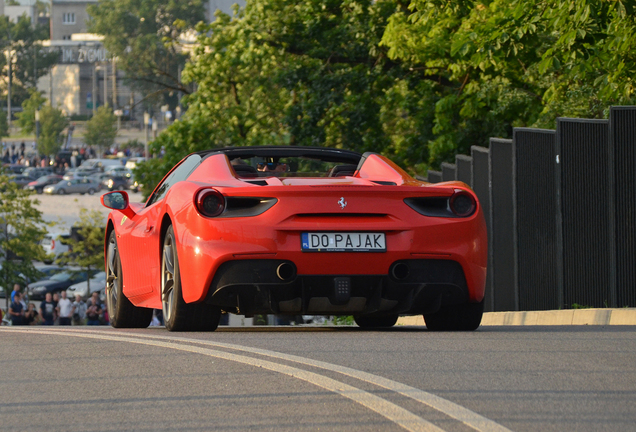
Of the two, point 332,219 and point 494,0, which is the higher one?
point 494,0

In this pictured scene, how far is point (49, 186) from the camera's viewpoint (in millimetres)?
99375

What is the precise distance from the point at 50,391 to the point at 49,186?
9641 centimetres

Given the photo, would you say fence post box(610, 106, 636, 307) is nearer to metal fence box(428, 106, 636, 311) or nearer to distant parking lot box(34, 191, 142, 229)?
metal fence box(428, 106, 636, 311)

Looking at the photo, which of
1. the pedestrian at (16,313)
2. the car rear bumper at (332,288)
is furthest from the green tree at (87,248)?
the car rear bumper at (332,288)

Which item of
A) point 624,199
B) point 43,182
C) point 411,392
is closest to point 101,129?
point 43,182

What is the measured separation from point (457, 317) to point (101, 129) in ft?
430

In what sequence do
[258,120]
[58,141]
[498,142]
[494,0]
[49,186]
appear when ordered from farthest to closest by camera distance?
1. [58,141]
2. [49,186]
3. [258,120]
4. [494,0]
5. [498,142]

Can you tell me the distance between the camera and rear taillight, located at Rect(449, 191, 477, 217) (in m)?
7.55

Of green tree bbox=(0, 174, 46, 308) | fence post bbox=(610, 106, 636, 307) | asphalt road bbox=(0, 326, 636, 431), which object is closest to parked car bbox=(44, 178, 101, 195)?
green tree bbox=(0, 174, 46, 308)

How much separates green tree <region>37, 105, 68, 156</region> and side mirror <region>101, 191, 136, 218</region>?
124 m

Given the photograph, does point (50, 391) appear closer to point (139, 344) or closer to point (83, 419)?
point (83, 419)

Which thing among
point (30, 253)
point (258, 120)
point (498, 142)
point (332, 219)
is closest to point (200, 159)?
point (332, 219)

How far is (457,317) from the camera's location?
812 cm

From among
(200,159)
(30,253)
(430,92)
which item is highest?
(430,92)
